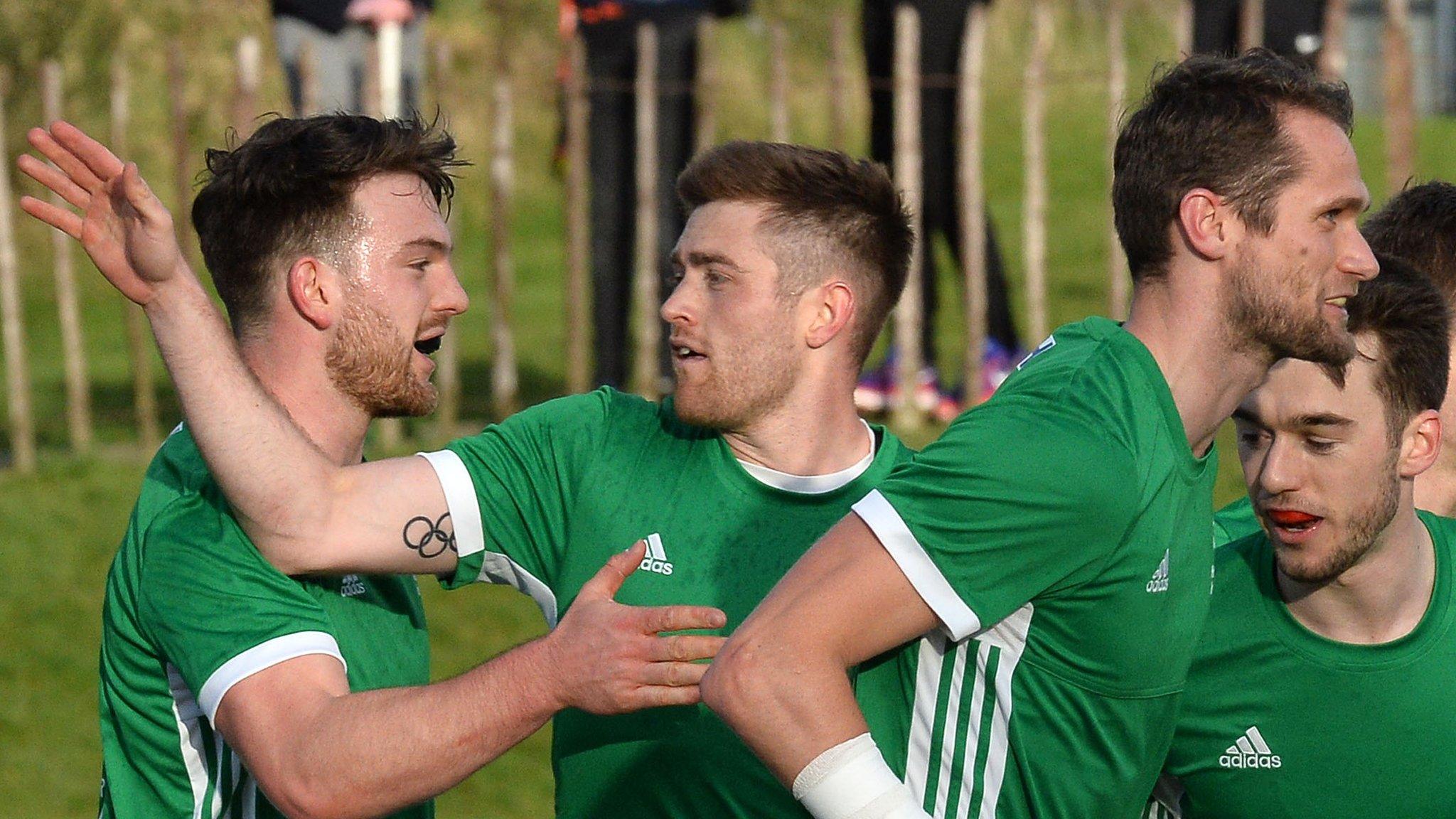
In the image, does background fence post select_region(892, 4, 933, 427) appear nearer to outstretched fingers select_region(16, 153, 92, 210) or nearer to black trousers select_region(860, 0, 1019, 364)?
black trousers select_region(860, 0, 1019, 364)

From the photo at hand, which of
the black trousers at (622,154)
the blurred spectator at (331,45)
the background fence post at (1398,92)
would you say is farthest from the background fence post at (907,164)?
the blurred spectator at (331,45)

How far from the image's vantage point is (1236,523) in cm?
454

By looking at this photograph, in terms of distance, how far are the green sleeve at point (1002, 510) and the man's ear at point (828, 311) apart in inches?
43.1

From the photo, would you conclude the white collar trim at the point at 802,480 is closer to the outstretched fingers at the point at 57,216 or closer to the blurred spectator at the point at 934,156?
the outstretched fingers at the point at 57,216

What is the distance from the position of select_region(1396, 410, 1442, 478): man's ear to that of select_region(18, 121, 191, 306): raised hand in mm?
2597

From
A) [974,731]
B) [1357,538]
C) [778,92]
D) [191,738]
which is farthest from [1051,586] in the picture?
[778,92]

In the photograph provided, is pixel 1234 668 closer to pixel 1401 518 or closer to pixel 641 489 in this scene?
pixel 1401 518

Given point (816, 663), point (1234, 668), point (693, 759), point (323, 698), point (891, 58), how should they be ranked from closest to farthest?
point (816, 663) → point (323, 698) → point (693, 759) → point (1234, 668) → point (891, 58)

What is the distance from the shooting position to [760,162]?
4.26 metres

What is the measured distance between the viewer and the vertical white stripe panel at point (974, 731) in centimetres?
334

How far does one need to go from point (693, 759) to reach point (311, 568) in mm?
845

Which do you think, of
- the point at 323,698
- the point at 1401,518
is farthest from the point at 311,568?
the point at 1401,518

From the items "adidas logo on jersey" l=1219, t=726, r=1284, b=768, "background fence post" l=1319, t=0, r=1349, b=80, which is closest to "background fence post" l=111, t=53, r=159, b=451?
"background fence post" l=1319, t=0, r=1349, b=80

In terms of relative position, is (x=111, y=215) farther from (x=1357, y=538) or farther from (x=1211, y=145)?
(x=1357, y=538)
